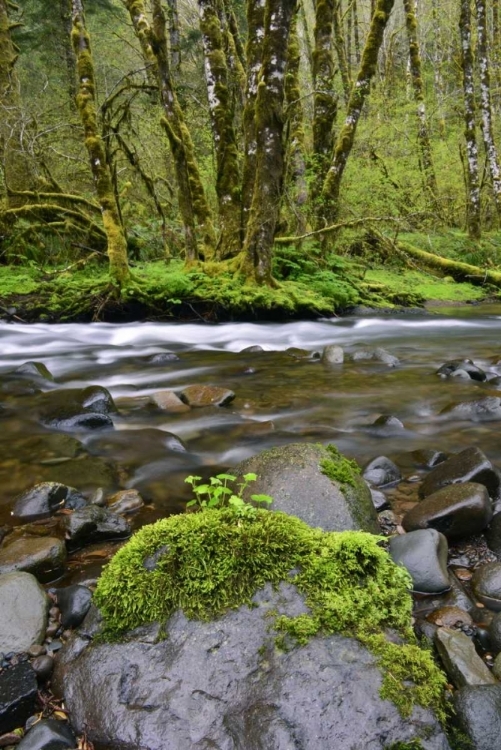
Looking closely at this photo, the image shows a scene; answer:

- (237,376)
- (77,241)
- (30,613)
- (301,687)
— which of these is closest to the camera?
(301,687)

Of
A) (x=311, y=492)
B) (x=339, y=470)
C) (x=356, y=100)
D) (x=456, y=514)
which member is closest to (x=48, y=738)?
(x=311, y=492)

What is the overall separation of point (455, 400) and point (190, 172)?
355 inches

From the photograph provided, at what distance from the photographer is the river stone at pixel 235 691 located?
5.33ft

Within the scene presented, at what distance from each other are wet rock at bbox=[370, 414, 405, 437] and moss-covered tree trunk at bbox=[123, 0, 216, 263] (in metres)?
7.50

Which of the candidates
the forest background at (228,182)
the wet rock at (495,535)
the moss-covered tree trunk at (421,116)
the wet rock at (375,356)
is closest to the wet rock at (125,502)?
the wet rock at (495,535)

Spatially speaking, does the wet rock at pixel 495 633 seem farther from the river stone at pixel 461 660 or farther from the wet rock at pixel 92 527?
the wet rock at pixel 92 527

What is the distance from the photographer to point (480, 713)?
5.72 feet

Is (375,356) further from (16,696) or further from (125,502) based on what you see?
(16,696)

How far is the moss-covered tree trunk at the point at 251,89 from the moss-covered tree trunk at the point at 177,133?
4.17ft

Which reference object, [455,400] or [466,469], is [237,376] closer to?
[455,400]

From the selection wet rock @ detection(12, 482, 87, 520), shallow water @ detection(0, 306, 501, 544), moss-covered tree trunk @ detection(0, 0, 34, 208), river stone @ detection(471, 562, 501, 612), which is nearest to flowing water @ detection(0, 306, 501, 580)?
shallow water @ detection(0, 306, 501, 544)

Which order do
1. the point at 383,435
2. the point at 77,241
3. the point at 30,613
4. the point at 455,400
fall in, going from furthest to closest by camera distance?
the point at 77,241, the point at 455,400, the point at 383,435, the point at 30,613

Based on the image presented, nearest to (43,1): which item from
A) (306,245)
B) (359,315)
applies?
(306,245)

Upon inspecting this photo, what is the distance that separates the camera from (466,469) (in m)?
3.63
